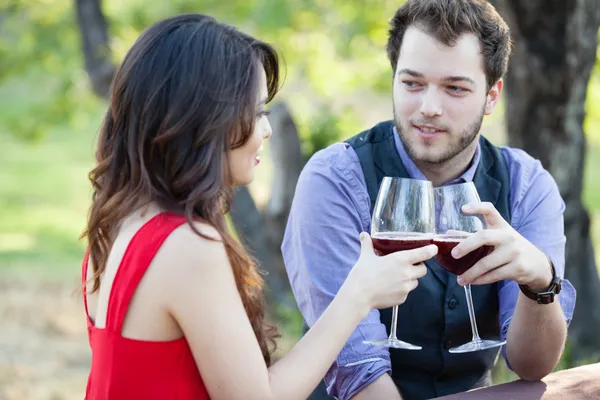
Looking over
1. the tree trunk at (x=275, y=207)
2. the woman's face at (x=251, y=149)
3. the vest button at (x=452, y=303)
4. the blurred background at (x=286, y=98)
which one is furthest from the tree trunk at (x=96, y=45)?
the woman's face at (x=251, y=149)

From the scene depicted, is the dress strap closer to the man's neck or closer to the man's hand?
the man's hand

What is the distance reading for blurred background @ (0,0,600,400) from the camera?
5.38 meters

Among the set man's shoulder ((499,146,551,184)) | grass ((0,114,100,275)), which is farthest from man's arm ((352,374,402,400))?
grass ((0,114,100,275))

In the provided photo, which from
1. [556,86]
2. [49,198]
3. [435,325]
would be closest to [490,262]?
[435,325]

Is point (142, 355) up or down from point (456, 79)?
down

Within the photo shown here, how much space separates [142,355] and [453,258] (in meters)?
0.83

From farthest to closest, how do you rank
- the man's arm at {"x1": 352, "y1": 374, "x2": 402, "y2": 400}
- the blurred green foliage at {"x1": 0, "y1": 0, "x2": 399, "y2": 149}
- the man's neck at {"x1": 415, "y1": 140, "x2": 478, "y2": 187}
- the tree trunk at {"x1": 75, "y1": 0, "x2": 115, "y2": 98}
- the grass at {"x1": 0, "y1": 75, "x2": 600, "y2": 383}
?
the grass at {"x1": 0, "y1": 75, "x2": 600, "y2": 383} < the blurred green foliage at {"x1": 0, "y1": 0, "x2": 399, "y2": 149} < the tree trunk at {"x1": 75, "y1": 0, "x2": 115, "y2": 98} < the man's neck at {"x1": 415, "y1": 140, "x2": 478, "y2": 187} < the man's arm at {"x1": 352, "y1": 374, "x2": 402, "y2": 400}

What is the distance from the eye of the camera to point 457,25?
9.89 feet


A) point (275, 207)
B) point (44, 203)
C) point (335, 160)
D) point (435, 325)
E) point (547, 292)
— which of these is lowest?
point (44, 203)

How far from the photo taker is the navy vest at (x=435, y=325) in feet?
9.81

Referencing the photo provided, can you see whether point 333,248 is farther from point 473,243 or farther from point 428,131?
point 473,243

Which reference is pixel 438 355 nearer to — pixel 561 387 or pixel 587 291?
pixel 561 387

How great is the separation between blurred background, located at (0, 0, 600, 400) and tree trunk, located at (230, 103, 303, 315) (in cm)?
1

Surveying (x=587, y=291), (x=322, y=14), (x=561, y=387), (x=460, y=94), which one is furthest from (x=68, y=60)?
(x=561, y=387)
